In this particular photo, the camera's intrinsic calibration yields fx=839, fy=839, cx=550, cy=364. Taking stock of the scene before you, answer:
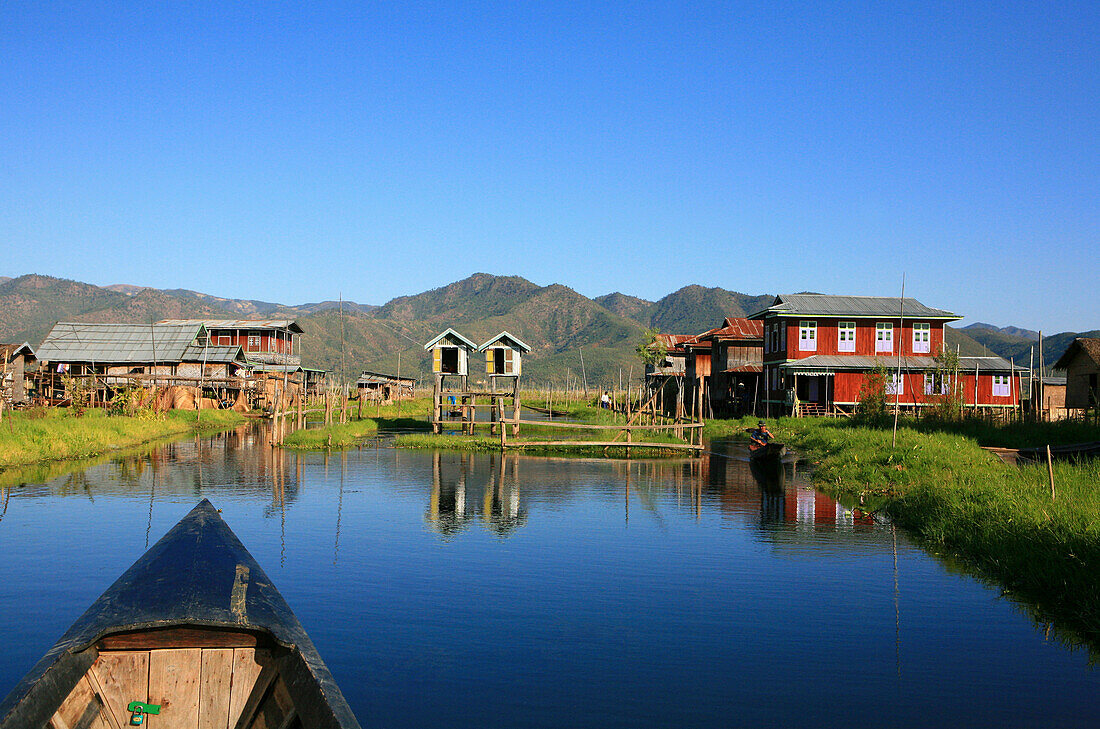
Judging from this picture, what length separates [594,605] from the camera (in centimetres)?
1116

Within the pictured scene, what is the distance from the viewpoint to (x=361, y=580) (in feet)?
39.9

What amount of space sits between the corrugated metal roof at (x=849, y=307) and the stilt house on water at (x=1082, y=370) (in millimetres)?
5734

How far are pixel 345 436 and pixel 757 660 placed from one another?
2591 centimetres

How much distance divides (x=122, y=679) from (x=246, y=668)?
888 mm

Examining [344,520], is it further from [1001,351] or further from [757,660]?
[1001,351]

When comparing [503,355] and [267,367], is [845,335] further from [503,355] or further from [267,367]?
[267,367]

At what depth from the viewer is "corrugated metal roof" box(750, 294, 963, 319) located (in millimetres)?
44219

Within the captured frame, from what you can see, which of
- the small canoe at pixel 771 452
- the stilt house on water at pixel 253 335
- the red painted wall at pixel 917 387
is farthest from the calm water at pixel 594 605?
the stilt house on water at pixel 253 335

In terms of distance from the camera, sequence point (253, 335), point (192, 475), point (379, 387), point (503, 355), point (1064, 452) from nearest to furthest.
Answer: point (192, 475) < point (1064, 452) < point (503, 355) < point (253, 335) < point (379, 387)

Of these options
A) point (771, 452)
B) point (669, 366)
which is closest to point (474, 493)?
point (771, 452)

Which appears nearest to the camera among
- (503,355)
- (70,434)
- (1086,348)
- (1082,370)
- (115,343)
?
(70,434)

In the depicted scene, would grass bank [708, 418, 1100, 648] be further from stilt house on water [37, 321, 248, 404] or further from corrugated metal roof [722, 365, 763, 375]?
stilt house on water [37, 321, 248, 404]

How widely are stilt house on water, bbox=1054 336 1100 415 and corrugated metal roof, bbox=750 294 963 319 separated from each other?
226 inches

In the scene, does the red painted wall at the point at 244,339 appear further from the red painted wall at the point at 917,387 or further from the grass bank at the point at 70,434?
the red painted wall at the point at 917,387
